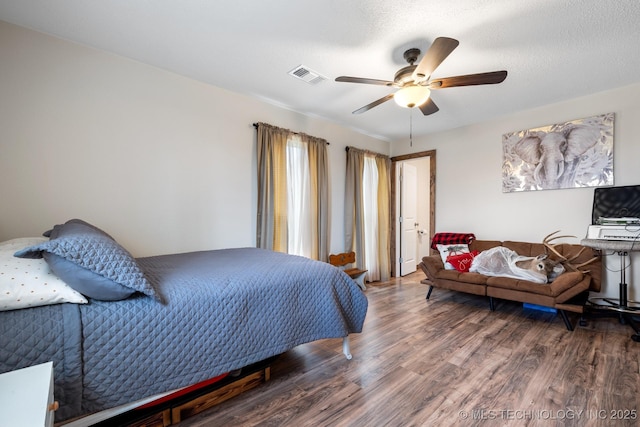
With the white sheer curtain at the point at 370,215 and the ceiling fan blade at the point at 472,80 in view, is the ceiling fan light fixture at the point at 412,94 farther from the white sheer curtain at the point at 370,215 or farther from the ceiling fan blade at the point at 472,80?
the white sheer curtain at the point at 370,215

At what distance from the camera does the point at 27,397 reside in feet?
2.57

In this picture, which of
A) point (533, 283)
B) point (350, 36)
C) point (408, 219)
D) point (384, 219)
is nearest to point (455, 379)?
point (533, 283)

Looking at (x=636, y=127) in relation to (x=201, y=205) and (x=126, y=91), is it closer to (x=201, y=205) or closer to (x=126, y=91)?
(x=201, y=205)

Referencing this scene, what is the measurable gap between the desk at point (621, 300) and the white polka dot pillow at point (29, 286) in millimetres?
4050

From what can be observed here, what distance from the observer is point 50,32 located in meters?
2.05

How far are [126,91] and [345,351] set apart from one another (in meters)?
2.99

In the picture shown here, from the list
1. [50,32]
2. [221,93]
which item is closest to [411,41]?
[221,93]

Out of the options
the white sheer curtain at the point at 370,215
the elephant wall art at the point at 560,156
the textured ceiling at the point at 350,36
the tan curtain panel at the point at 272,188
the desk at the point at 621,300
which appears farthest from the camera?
the white sheer curtain at the point at 370,215

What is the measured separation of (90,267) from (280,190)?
2.34m

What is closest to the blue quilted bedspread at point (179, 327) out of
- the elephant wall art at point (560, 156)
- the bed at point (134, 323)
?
the bed at point (134, 323)

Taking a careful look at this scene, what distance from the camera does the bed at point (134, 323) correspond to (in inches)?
41.7

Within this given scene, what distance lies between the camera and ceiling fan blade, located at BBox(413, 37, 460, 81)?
1.64 meters

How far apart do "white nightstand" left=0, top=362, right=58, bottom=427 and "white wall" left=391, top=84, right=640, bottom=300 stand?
4682mm

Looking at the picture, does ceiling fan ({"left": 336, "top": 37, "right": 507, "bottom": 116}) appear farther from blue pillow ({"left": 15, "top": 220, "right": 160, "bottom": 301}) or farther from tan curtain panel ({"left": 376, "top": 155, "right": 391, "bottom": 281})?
tan curtain panel ({"left": 376, "top": 155, "right": 391, "bottom": 281})
